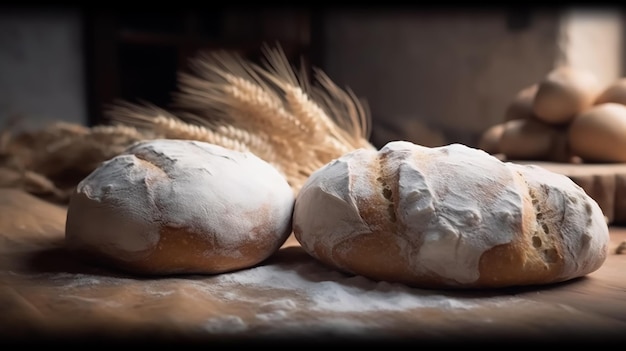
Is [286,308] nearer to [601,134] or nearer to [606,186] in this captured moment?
[606,186]

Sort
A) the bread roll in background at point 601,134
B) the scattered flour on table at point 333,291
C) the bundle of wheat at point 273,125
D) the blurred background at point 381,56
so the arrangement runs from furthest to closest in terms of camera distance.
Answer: the blurred background at point 381,56 < the bread roll in background at point 601,134 < the bundle of wheat at point 273,125 < the scattered flour on table at point 333,291

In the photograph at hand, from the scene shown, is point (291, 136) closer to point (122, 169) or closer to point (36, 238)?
point (122, 169)

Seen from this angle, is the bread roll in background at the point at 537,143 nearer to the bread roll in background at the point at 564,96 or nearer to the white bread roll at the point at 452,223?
the bread roll in background at the point at 564,96

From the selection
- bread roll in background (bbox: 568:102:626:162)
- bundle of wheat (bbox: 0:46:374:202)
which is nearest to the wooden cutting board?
bread roll in background (bbox: 568:102:626:162)

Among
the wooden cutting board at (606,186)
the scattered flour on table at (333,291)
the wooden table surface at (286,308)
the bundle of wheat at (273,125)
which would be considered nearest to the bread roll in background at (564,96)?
the wooden cutting board at (606,186)

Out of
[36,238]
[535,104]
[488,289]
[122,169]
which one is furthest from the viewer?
[535,104]

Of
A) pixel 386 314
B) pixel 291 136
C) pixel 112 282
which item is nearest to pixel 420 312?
pixel 386 314

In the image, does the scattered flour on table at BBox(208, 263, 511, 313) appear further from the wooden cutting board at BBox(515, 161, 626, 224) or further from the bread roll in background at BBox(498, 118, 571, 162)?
the bread roll in background at BBox(498, 118, 571, 162)
